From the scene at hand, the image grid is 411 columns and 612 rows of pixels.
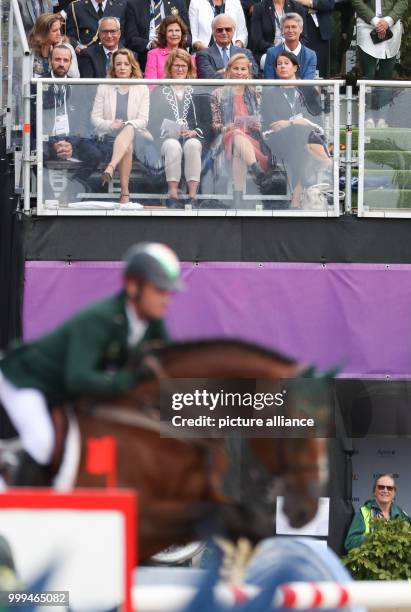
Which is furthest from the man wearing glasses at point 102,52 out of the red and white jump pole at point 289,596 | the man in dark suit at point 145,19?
the red and white jump pole at point 289,596

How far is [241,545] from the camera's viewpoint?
21.0ft

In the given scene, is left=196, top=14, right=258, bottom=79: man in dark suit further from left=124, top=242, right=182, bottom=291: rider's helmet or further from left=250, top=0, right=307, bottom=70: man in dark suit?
left=124, top=242, right=182, bottom=291: rider's helmet

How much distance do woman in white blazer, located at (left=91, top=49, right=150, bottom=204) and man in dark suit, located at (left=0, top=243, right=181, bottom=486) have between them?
18.8 feet

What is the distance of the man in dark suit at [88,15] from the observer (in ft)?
42.7

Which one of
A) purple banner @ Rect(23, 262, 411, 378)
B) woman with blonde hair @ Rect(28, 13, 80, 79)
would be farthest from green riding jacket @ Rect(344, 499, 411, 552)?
woman with blonde hair @ Rect(28, 13, 80, 79)

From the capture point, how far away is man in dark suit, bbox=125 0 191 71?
43.0 feet

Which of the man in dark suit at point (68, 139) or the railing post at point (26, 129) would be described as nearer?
the man in dark suit at point (68, 139)

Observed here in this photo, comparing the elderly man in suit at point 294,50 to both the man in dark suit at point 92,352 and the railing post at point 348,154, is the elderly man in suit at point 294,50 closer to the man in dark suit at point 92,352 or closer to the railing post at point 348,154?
the railing post at point 348,154

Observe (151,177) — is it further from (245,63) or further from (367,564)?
(367,564)

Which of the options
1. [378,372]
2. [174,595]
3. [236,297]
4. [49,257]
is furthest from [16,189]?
[174,595]

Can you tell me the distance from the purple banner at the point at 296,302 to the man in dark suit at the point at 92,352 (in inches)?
222

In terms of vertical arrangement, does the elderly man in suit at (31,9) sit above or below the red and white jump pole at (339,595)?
above

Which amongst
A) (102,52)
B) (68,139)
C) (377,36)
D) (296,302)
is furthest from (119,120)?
(377,36)

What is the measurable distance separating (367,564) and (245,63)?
4148 millimetres
